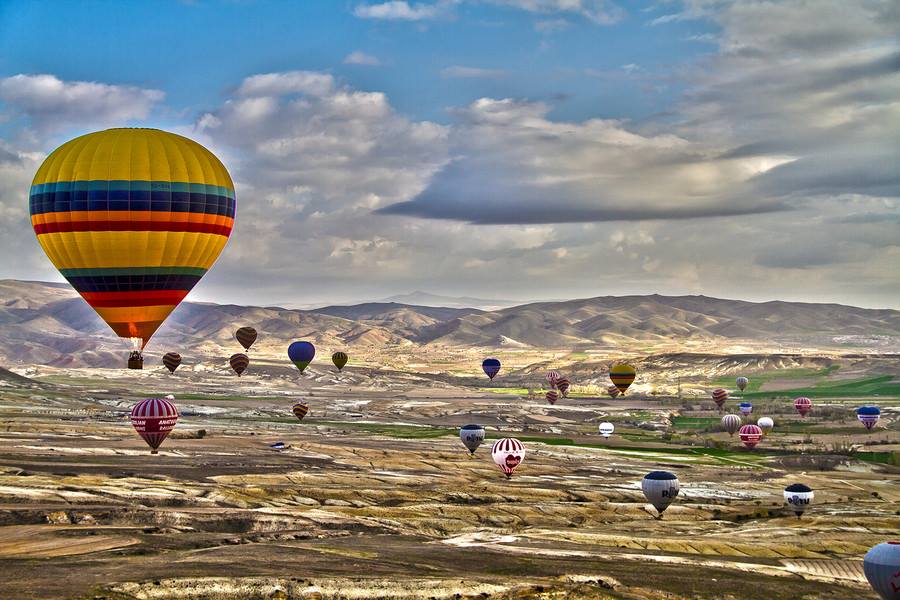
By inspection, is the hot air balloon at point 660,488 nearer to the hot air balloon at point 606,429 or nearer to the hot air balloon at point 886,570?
the hot air balloon at point 886,570

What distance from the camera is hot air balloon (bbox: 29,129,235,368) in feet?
205

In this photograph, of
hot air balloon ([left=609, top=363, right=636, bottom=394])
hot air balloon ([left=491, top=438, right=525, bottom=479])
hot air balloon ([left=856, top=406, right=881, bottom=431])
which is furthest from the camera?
hot air balloon ([left=609, top=363, right=636, bottom=394])

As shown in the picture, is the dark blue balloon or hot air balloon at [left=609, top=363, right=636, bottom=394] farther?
hot air balloon at [left=609, top=363, right=636, bottom=394]

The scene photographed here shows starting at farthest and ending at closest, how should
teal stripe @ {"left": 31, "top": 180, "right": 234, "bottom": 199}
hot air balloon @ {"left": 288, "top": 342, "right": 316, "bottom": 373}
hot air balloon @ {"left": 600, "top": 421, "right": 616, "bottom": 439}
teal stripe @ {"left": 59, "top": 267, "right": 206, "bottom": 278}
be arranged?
hot air balloon @ {"left": 600, "top": 421, "right": 616, "bottom": 439}, hot air balloon @ {"left": 288, "top": 342, "right": 316, "bottom": 373}, teal stripe @ {"left": 59, "top": 267, "right": 206, "bottom": 278}, teal stripe @ {"left": 31, "top": 180, "right": 234, "bottom": 199}

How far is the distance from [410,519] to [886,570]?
33397mm

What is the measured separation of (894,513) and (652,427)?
285 ft

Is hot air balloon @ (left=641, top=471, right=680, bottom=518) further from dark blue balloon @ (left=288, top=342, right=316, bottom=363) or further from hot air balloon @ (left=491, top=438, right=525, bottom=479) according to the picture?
dark blue balloon @ (left=288, top=342, right=316, bottom=363)

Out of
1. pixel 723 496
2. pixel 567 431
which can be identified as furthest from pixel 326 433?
pixel 723 496

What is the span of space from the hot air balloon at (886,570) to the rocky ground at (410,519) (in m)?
4.93

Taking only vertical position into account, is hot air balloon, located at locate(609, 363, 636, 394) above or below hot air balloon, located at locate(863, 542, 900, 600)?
above

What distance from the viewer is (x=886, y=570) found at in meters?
44.2

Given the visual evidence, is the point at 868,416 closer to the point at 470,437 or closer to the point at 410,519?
the point at 470,437

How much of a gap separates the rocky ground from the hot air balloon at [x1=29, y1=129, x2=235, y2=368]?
1378 centimetres

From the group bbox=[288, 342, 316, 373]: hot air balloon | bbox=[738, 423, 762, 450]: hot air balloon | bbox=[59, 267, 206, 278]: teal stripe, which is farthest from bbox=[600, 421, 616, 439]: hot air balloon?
bbox=[59, 267, 206, 278]: teal stripe
